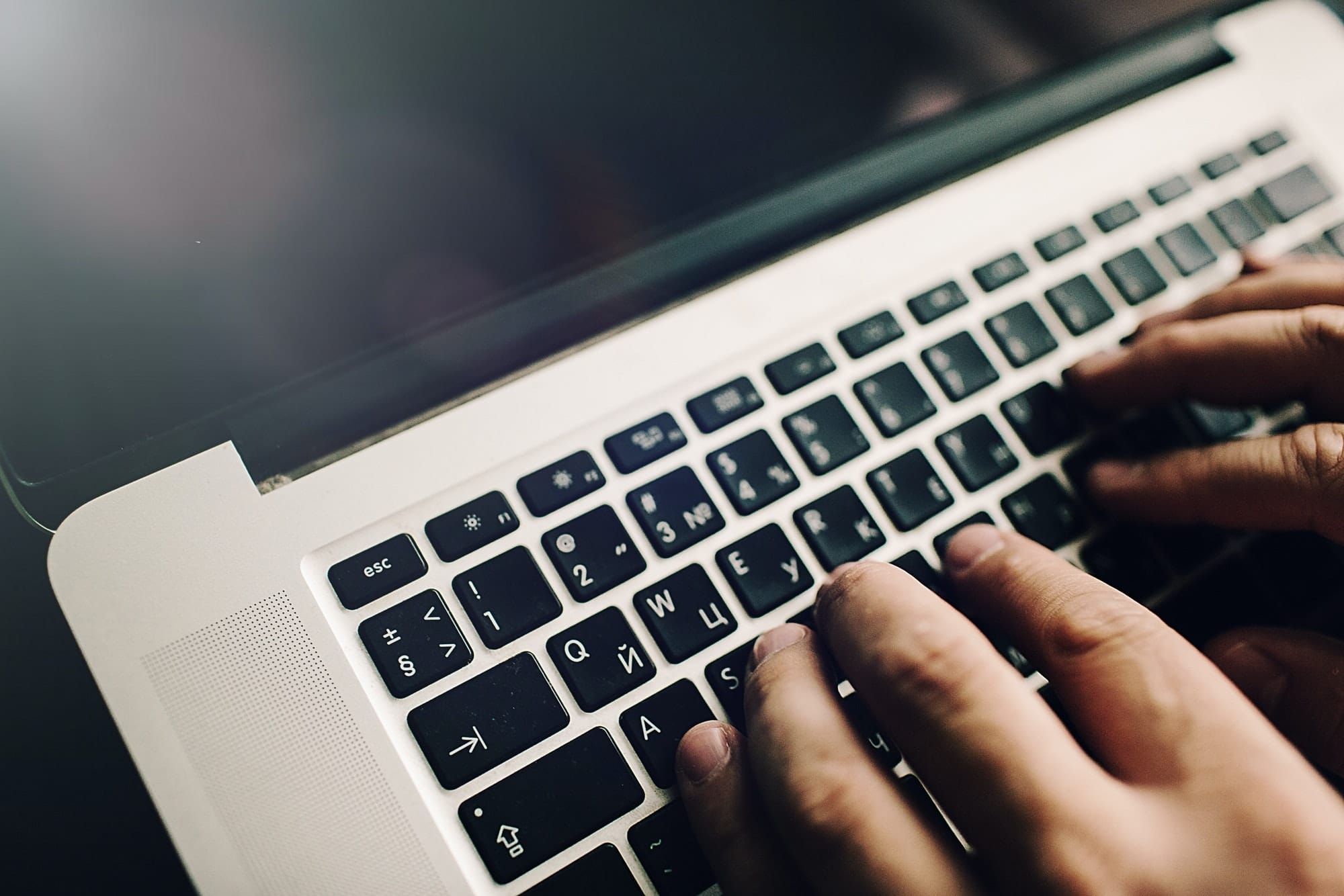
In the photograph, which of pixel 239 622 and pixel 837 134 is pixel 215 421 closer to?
pixel 239 622

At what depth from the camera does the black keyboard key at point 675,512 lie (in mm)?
406

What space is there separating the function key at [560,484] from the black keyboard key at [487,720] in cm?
7

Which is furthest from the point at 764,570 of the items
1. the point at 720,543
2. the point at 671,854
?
the point at 671,854

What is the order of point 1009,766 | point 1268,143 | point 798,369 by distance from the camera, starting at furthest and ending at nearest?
point 1268,143, point 798,369, point 1009,766

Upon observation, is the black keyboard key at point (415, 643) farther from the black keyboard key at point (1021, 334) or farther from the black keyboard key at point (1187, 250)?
the black keyboard key at point (1187, 250)

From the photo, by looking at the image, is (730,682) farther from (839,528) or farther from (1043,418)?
(1043,418)

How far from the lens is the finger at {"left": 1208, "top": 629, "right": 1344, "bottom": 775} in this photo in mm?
426

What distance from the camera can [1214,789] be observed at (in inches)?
13.3

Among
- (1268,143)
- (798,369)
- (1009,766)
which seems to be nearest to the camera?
(1009,766)

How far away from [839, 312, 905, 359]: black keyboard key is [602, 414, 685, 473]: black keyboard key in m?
0.11

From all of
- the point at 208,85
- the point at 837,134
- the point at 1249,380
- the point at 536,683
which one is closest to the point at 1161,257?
the point at 1249,380

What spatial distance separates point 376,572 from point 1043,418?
14.1 inches

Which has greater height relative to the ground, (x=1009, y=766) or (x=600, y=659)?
(x=600, y=659)

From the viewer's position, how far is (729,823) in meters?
0.36
